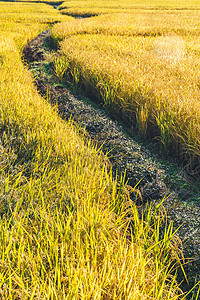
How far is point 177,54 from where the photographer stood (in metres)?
4.17

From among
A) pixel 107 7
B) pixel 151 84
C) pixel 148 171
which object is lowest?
pixel 148 171

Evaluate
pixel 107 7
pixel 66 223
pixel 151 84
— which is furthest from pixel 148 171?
pixel 107 7

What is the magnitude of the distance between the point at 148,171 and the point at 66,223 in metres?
0.97

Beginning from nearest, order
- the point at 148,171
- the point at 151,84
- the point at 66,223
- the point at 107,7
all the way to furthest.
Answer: the point at 66,223
the point at 148,171
the point at 151,84
the point at 107,7

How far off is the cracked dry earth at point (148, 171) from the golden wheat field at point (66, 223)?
0.10 metres

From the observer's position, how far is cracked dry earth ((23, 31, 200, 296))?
1.58 meters

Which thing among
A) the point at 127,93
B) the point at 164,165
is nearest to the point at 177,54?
the point at 127,93

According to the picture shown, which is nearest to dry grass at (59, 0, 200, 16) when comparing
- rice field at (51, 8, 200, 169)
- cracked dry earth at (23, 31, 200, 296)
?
rice field at (51, 8, 200, 169)

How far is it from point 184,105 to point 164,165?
25.1 inches

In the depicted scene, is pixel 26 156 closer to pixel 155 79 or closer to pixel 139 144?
pixel 139 144

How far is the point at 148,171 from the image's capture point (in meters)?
2.10

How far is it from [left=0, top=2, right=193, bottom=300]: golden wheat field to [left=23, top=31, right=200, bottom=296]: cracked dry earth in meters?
0.10

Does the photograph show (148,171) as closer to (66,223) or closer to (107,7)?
(66,223)

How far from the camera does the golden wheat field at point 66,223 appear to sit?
3.36ft
